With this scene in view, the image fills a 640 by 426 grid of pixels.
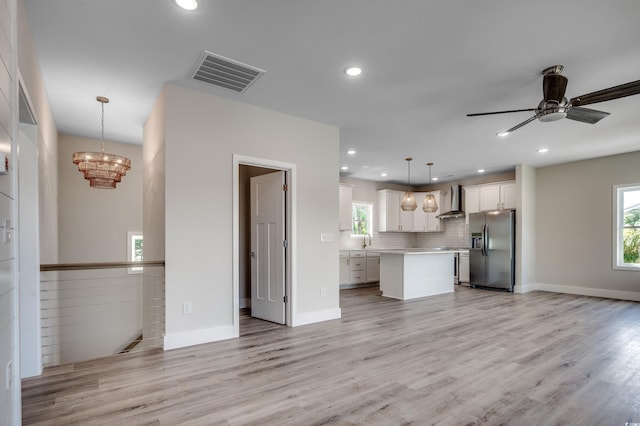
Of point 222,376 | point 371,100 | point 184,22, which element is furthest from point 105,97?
point 222,376

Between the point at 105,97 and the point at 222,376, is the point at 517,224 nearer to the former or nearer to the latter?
the point at 222,376

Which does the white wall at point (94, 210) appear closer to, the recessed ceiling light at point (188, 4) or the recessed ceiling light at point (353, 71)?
the recessed ceiling light at point (188, 4)

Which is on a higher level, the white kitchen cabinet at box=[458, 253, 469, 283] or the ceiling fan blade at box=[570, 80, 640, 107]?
the ceiling fan blade at box=[570, 80, 640, 107]

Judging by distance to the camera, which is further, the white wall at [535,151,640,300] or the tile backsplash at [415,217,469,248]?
the tile backsplash at [415,217,469,248]

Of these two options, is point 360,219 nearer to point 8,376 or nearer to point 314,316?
point 314,316

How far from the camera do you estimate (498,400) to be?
2496mm

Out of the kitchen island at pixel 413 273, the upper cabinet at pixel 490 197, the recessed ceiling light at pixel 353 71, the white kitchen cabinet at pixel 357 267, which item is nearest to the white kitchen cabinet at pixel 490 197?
the upper cabinet at pixel 490 197

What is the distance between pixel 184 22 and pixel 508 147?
563cm

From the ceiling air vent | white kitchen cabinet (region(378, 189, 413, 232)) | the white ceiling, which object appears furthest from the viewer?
white kitchen cabinet (region(378, 189, 413, 232))

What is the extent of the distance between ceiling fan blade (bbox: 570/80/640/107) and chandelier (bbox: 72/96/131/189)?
4.88m

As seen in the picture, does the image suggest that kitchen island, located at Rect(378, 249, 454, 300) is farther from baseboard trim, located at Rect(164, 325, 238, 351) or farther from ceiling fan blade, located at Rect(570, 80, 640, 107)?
ceiling fan blade, located at Rect(570, 80, 640, 107)

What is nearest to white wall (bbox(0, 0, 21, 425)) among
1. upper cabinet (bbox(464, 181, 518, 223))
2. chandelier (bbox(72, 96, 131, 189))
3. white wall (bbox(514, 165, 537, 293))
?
chandelier (bbox(72, 96, 131, 189))

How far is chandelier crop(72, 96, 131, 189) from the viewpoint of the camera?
12.8 feet

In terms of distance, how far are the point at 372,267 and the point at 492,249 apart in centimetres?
279
